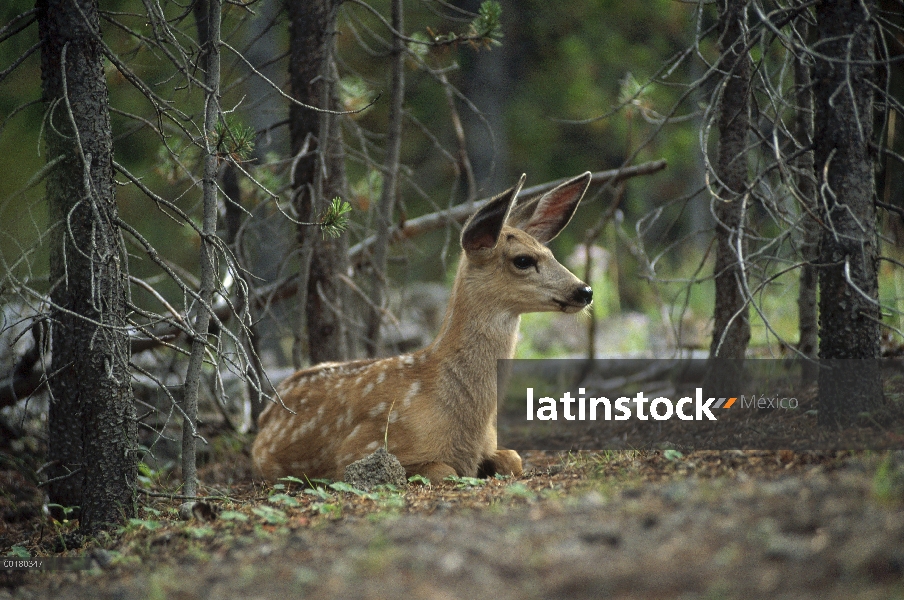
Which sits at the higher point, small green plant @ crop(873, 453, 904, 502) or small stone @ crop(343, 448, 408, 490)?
small green plant @ crop(873, 453, 904, 502)

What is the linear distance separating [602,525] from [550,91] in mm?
14594

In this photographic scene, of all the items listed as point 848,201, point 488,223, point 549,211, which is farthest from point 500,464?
point 848,201

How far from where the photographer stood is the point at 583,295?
5.22 meters

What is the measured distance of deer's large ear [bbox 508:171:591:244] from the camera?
575 centimetres

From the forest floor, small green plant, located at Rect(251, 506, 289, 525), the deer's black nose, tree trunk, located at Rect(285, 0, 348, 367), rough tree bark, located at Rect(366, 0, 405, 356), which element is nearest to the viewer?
the forest floor

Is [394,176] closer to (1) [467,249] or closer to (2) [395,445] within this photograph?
(1) [467,249]

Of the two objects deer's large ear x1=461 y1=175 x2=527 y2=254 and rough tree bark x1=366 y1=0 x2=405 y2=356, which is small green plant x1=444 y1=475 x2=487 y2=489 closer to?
deer's large ear x1=461 y1=175 x2=527 y2=254

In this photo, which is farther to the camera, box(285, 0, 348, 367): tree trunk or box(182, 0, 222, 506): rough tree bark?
box(285, 0, 348, 367): tree trunk

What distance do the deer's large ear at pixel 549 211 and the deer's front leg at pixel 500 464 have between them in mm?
1538

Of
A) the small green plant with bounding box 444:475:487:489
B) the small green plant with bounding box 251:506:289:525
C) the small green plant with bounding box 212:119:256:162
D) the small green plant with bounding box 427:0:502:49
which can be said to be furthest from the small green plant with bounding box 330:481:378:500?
the small green plant with bounding box 427:0:502:49

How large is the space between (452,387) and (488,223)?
3.30 feet

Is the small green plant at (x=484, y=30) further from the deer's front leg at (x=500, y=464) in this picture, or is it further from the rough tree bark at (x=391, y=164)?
the deer's front leg at (x=500, y=464)

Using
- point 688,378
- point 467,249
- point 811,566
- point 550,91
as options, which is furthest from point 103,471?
point 550,91

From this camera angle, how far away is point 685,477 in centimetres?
366
